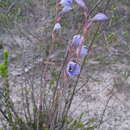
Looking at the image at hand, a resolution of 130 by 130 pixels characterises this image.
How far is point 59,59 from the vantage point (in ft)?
7.21

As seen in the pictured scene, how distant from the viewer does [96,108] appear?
1.90 m

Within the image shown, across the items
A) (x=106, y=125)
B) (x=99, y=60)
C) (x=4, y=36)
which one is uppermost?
(x=4, y=36)

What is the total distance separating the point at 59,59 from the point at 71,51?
3.94ft

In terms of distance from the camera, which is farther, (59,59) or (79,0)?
(59,59)

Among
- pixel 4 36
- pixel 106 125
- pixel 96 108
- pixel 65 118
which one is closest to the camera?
pixel 65 118

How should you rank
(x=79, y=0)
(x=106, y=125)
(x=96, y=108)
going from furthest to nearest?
(x=96, y=108) < (x=106, y=125) < (x=79, y=0)

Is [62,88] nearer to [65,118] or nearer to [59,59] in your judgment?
[65,118]

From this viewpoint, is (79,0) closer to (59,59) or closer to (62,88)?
(62,88)

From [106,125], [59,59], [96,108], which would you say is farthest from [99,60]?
[106,125]

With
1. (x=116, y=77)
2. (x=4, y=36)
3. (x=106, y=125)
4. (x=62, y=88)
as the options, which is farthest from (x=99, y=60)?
(x=62, y=88)

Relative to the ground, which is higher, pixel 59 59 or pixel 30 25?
pixel 30 25

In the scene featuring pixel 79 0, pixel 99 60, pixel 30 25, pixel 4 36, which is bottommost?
pixel 99 60

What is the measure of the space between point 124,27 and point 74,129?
163 cm

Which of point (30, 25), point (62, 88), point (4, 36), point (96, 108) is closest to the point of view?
point (62, 88)
